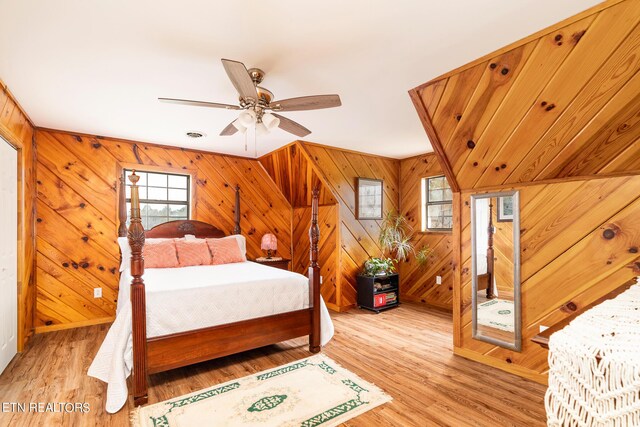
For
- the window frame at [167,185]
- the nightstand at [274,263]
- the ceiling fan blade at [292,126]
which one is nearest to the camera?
the ceiling fan blade at [292,126]

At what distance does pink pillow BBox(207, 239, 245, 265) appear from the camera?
4.01m

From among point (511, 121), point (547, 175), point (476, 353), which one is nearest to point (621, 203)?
point (547, 175)

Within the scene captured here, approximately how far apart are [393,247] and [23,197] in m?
4.58

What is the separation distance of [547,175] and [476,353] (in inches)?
66.0

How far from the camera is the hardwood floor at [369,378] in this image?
80.0 inches

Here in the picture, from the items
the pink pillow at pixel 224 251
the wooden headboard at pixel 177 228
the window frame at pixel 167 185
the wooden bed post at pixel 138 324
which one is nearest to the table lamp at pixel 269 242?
the wooden headboard at pixel 177 228

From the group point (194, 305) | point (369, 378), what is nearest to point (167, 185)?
point (194, 305)

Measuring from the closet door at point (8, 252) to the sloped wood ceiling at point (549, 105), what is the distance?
3.58m

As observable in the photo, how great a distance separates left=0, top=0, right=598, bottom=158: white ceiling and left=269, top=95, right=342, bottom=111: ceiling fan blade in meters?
0.25

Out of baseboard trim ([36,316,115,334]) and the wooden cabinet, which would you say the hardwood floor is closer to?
baseboard trim ([36,316,115,334])

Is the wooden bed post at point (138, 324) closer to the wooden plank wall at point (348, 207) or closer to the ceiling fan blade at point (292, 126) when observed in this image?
the ceiling fan blade at point (292, 126)

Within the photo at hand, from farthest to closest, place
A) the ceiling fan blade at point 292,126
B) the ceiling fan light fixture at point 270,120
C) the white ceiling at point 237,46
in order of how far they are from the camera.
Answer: the ceiling fan blade at point 292,126 → the ceiling fan light fixture at point 270,120 → the white ceiling at point 237,46

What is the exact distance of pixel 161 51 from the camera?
2010 millimetres

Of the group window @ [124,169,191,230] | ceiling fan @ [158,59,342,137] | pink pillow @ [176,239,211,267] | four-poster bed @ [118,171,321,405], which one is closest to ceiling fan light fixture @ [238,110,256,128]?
ceiling fan @ [158,59,342,137]
